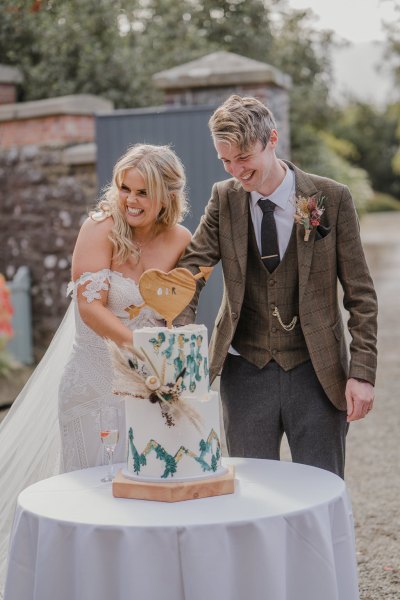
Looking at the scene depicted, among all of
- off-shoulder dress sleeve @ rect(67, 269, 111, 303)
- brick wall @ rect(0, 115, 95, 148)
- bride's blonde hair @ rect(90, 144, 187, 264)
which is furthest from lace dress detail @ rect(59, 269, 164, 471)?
brick wall @ rect(0, 115, 95, 148)

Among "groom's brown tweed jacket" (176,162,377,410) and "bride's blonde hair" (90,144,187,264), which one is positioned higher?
"bride's blonde hair" (90,144,187,264)

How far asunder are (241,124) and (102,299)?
0.80 metres

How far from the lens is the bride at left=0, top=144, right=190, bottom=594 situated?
11.0ft

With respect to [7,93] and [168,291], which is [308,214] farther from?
[7,93]

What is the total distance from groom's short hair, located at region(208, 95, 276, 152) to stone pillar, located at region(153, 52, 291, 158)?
5.39 metres

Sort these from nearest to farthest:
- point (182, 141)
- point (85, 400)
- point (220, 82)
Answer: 1. point (85, 400)
2. point (182, 141)
3. point (220, 82)

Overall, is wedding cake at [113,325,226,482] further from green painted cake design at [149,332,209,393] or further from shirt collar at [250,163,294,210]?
shirt collar at [250,163,294,210]

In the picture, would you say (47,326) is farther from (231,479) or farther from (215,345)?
(231,479)

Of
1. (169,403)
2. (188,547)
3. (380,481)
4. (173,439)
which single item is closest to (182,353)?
(169,403)

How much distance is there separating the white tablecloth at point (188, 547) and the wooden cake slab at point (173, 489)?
25 millimetres

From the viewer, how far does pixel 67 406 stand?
3.65m

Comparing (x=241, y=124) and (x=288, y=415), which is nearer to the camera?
(x=241, y=124)

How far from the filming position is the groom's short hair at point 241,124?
306cm

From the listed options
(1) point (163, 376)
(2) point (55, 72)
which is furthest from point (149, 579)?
(2) point (55, 72)
